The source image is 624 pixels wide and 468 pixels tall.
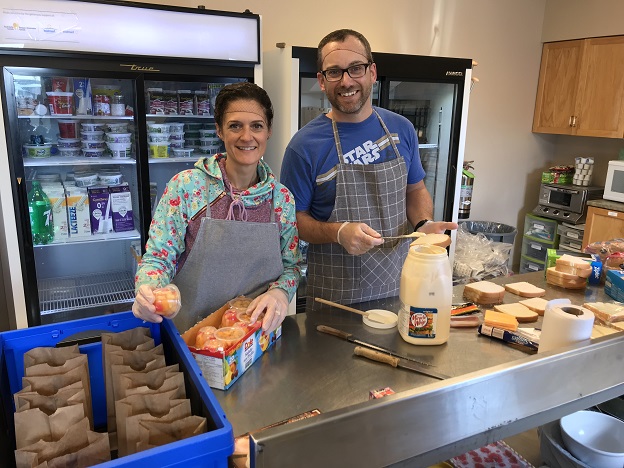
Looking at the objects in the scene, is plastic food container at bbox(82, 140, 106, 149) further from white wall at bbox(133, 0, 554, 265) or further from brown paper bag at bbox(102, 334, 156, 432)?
brown paper bag at bbox(102, 334, 156, 432)

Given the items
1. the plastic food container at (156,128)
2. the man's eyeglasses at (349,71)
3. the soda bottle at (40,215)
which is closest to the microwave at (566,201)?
the man's eyeglasses at (349,71)

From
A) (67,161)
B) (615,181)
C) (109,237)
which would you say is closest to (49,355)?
(67,161)

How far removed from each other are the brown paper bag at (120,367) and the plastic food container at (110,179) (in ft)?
7.68

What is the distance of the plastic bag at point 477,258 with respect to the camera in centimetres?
405

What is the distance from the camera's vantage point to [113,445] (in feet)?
3.38

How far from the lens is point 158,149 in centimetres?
318

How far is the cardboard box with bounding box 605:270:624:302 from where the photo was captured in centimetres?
174

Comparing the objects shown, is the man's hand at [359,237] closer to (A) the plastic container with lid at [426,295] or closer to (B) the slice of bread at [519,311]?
(A) the plastic container with lid at [426,295]

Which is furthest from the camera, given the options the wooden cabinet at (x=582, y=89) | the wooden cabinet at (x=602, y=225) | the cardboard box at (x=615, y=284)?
the wooden cabinet at (x=582, y=89)

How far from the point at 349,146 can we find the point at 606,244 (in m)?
1.18

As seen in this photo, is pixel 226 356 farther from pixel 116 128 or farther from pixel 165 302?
pixel 116 128

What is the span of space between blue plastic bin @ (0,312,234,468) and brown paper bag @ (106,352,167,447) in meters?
0.05

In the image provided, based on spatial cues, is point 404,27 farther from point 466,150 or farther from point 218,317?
point 218,317

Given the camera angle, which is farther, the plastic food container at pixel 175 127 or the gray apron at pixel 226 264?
the plastic food container at pixel 175 127
